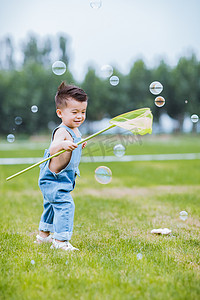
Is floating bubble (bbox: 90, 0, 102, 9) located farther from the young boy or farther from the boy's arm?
the boy's arm

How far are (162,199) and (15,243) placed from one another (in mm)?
2514

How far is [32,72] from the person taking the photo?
39.2 meters

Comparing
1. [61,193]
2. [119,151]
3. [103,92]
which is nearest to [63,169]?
[61,193]

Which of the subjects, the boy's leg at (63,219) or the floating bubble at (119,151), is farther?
the floating bubble at (119,151)

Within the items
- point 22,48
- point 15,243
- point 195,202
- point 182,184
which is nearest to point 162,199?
point 195,202

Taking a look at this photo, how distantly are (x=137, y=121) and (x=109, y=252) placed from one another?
1013 millimetres

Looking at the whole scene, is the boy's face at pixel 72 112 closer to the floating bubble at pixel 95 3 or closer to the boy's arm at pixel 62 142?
the boy's arm at pixel 62 142

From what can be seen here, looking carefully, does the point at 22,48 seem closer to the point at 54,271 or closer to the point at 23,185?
the point at 23,185

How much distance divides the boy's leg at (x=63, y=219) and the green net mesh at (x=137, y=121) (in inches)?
28.1

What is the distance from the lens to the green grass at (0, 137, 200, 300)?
6.85 feet

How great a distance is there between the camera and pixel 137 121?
9.16 feet

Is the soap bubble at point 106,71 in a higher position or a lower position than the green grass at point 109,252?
higher

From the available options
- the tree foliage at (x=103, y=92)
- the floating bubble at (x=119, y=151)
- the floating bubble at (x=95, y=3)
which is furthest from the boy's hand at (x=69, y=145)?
the tree foliage at (x=103, y=92)

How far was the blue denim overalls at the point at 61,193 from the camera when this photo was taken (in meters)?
2.82
